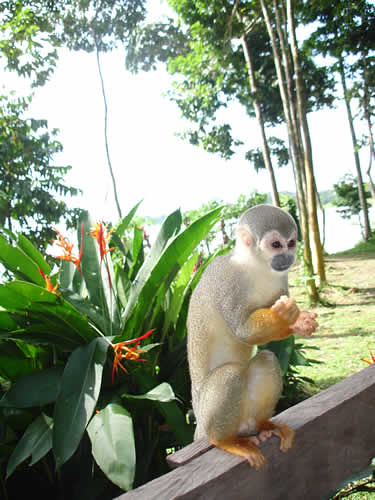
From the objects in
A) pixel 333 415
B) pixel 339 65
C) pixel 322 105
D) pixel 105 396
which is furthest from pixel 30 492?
pixel 322 105

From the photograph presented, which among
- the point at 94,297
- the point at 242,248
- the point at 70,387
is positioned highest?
the point at 242,248

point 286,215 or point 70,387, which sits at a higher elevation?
point 286,215

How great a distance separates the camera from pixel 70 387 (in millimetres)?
1095

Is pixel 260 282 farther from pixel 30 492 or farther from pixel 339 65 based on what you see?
pixel 339 65

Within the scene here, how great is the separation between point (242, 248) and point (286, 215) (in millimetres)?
103

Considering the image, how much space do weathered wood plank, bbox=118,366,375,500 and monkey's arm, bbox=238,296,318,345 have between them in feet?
0.77

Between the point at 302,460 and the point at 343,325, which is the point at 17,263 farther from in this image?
the point at 343,325

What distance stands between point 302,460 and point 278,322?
0.34m

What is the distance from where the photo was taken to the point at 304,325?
640 millimetres

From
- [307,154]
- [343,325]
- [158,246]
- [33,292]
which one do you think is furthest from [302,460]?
[307,154]

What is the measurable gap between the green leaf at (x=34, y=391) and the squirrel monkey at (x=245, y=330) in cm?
60

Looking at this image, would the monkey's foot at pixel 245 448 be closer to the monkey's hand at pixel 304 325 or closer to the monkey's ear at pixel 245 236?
the monkey's hand at pixel 304 325

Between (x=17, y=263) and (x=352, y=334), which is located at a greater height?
(x=17, y=263)

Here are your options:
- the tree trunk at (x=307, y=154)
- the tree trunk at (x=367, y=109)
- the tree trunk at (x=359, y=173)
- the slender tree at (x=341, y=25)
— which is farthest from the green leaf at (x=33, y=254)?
the tree trunk at (x=359, y=173)
